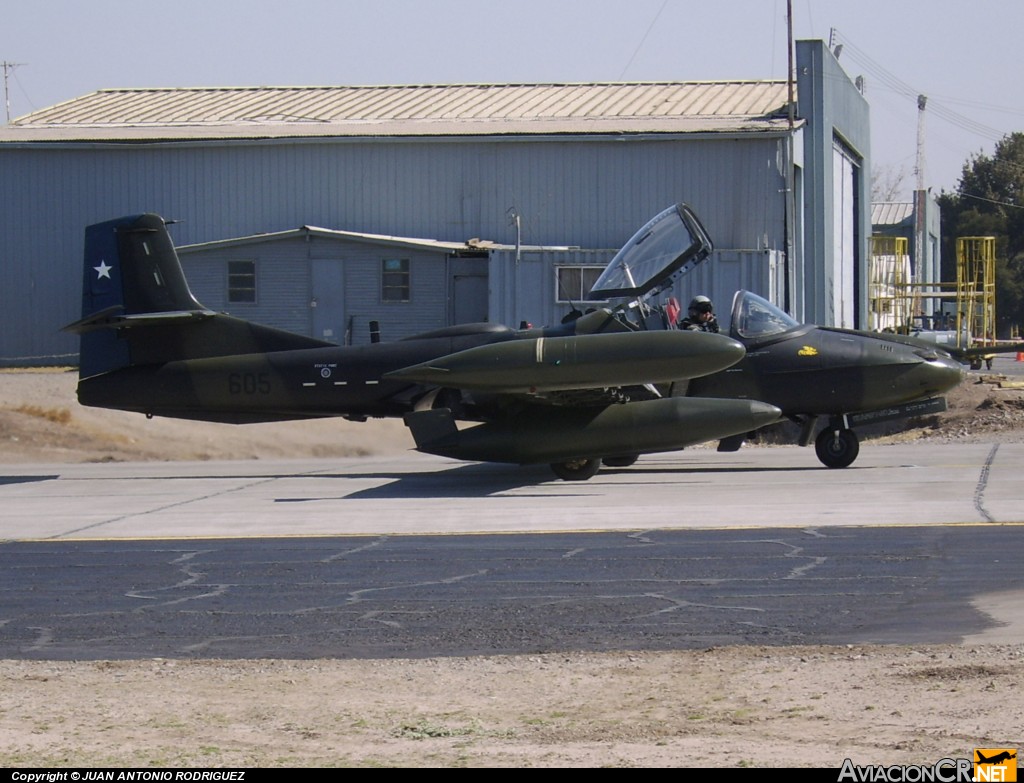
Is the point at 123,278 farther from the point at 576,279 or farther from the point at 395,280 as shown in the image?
the point at 576,279

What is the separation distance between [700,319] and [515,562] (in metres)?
6.36

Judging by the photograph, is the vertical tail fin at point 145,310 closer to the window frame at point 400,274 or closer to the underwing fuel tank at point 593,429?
the underwing fuel tank at point 593,429

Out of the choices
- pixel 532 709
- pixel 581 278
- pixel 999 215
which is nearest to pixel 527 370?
pixel 532 709

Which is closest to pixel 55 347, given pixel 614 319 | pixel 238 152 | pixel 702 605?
pixel 238 152

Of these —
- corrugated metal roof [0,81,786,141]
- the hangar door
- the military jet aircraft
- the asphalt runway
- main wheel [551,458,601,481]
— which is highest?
corrugated metal roof [0,81,786,141]

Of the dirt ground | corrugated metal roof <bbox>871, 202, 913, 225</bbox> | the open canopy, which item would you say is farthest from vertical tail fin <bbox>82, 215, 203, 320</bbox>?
corrugated metal roof <bbox>871, 202, 913, 225</bbox>

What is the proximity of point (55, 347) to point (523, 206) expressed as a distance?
1211 cm

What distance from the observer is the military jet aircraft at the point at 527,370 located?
13398mm

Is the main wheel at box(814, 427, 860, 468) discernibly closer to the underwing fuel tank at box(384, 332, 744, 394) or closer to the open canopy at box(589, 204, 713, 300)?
the underwing fuel tank at box(384, 332, 744, 394)

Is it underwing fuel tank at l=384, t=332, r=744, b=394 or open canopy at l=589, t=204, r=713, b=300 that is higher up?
open canopy at l=589, t=204, r=713, b=300

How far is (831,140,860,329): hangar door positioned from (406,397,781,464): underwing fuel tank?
23577mm

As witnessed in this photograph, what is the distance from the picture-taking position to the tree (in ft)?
302

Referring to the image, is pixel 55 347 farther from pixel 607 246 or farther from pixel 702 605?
pixel 702 605

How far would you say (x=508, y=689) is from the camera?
6.28m
